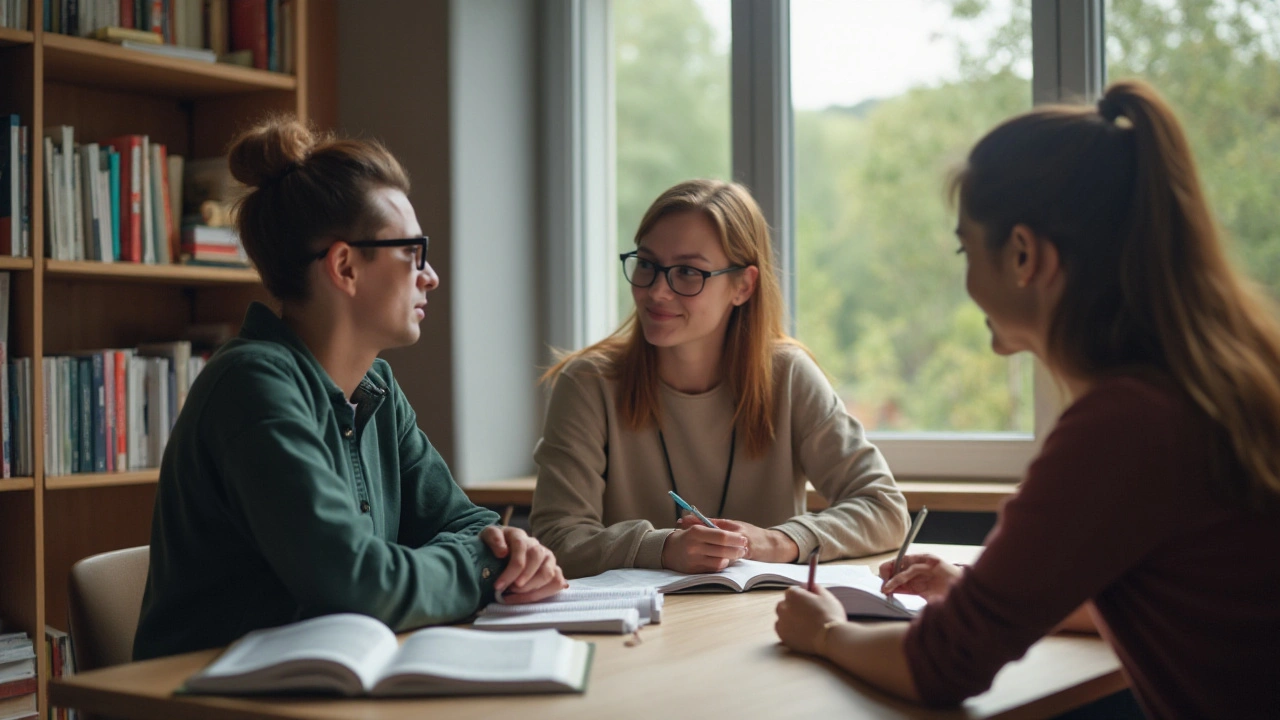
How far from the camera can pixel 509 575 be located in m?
1.40

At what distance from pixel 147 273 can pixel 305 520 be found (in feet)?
5.25

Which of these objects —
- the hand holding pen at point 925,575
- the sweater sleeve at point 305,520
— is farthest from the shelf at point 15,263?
the hand holding pen at point 925,575

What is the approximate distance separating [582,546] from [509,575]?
384mm

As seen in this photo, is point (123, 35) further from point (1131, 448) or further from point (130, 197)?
point (1131, 448)

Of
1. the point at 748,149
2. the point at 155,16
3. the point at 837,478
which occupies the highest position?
the point at 155,16

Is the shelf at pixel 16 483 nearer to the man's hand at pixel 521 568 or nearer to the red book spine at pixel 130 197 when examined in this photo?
the red book spine at pixel 130 197

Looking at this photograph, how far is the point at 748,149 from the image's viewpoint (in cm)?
288

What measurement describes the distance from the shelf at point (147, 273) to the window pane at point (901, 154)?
1450mm

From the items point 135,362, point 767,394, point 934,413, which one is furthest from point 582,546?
point 934,413

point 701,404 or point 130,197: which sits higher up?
point 130,197

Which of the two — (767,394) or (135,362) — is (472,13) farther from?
(767,394)

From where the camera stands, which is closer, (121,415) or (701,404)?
(701,404)

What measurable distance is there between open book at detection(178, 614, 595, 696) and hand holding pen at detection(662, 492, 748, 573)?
1.59ft

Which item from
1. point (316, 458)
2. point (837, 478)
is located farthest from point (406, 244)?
point (837, 478)
